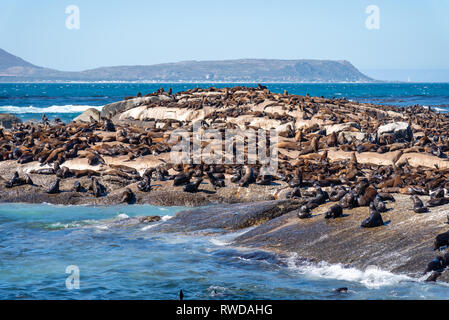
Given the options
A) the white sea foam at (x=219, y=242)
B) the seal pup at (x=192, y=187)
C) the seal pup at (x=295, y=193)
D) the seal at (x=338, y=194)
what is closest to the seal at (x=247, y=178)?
the seal pup at (x=192, y=187)

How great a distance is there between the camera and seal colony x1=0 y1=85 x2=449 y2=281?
11883 mm

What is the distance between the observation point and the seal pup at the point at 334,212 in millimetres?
11453

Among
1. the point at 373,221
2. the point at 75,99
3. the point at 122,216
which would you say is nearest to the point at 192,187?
the point at 122,216

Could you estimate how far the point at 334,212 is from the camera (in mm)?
11461

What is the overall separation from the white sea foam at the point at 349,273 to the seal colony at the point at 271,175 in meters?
0.57

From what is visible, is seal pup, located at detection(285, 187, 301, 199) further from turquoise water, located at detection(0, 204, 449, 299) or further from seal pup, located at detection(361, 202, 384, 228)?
seal pup, located at detection(361, 202, 384, 228)

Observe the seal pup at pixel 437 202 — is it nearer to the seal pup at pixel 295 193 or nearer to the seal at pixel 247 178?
the seal pup at pixel 295 193

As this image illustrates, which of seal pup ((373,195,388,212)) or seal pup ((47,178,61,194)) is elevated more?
seal pup ((373,195,388,212))

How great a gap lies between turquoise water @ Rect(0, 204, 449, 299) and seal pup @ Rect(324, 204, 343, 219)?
1378 mm

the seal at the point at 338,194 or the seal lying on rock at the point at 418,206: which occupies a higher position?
the seal lying on rock at the point at 418,206

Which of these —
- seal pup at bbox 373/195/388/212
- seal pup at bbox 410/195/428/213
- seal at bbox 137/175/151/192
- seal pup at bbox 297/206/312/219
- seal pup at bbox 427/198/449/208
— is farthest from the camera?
seal at bbox 137/175/151/192

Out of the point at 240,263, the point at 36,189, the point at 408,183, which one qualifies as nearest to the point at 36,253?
the point at 240,263

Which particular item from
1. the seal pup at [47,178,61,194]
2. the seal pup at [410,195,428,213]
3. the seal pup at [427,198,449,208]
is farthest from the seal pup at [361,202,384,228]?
the seal pup at [47,178,61,194]
